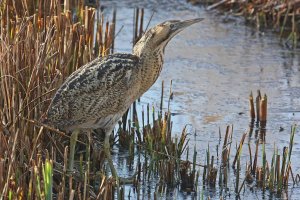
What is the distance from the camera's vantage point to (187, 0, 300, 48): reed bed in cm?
1266

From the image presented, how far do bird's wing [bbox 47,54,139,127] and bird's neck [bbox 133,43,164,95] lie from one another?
6.6 inches

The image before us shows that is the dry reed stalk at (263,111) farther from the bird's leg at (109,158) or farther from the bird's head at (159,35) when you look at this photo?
the bird's leg at (109,158)

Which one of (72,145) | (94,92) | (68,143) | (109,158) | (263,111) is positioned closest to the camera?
(94,92)

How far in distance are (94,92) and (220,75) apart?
13.7 feet

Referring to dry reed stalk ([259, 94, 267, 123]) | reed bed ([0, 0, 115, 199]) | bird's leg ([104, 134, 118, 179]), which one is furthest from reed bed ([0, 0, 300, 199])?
dry reed stalk ([259, 94, 267, 123])

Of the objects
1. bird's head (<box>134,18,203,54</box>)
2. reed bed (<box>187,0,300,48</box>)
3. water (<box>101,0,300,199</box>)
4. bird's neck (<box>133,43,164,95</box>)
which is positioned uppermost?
bird's head (<box>134,18,203,54</box>)

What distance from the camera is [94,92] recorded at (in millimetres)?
7371

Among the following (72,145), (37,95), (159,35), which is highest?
(159,35)

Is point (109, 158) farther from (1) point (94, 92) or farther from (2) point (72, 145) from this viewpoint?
(1) point (94, 92)

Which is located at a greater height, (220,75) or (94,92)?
(94,92)

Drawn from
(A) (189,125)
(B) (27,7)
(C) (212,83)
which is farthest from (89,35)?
(C) (212,83)

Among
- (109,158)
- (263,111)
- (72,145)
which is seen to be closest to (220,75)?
(263,111)

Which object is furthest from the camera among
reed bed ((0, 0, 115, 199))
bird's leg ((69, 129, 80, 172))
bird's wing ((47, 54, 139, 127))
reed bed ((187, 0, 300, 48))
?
reed bed ((187, 0, 300, 48))

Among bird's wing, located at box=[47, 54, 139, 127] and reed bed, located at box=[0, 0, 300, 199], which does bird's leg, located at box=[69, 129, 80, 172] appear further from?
bird's wing, located at box=[47, 54, 139, 127]
